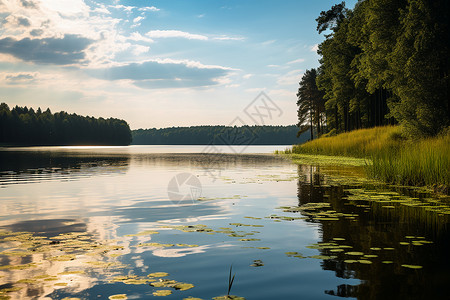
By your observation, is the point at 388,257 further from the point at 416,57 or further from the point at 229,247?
the point at 416,57

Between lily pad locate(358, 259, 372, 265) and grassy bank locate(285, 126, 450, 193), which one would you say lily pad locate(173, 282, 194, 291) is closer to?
lily pad locate(358, 259, 372, 265)

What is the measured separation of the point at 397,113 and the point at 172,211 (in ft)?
87.0

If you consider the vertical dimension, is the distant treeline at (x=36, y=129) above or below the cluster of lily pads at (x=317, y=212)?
above

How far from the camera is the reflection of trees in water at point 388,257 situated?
5.16m

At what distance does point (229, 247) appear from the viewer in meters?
7.58

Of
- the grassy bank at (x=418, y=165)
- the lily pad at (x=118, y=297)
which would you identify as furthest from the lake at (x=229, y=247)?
the grassy bank at (x=418, y=165)

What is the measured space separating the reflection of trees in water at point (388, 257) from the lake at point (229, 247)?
20mm

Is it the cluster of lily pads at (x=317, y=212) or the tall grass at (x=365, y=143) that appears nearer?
the cluster of lily pads at (x=317, y=212)

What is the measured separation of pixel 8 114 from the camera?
155875 millimetres

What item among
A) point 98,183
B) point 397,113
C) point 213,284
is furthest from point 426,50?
point 213,284

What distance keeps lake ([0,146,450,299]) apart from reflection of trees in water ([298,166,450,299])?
0.02m

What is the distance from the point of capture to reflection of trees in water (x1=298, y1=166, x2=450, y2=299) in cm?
516

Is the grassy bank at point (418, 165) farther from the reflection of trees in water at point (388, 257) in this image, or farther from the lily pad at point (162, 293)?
the lily pad at point (162, 293)

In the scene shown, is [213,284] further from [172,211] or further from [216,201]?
[216,201]
